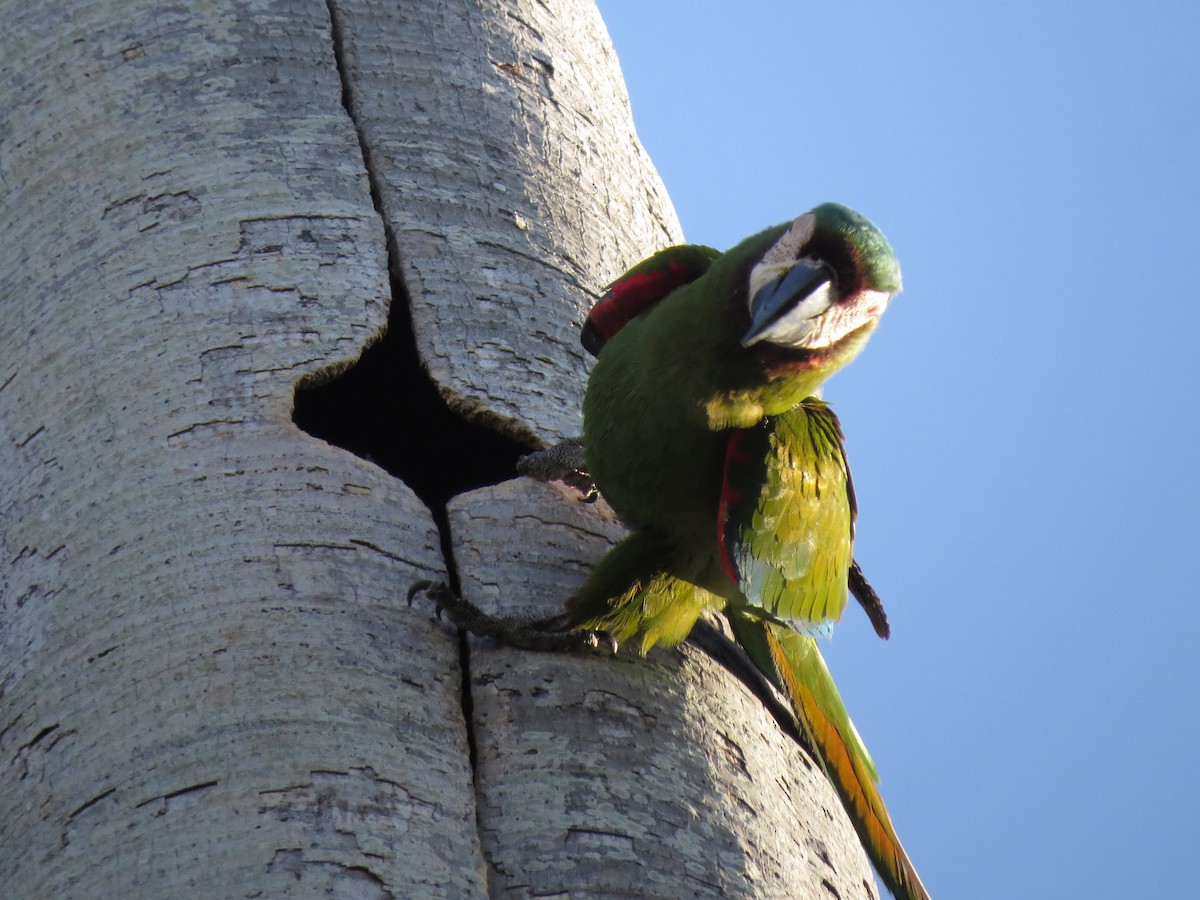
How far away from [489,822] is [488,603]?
365 millimetres

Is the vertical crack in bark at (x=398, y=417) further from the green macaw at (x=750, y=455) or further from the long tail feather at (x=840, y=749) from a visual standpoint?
the long tail feather at (x=840, y=749)

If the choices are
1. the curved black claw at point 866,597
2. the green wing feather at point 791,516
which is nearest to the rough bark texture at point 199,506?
the green wing feather at point 791,516

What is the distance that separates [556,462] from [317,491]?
0.45 meters

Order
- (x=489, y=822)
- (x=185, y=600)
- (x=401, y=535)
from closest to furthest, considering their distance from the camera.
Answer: (x=489, y=822) < (x=185, y=600) < (x=401, y=535)

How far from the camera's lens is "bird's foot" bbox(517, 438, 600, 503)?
232 cm

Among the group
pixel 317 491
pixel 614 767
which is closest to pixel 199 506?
pixel 317 491

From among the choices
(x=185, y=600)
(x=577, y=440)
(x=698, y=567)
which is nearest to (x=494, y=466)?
(x=577, y=440)

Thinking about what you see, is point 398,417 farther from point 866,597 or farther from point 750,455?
point 866,597

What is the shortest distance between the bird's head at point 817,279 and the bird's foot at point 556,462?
1.19ft

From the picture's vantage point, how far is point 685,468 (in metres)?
2.36

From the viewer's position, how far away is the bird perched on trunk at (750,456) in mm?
2152

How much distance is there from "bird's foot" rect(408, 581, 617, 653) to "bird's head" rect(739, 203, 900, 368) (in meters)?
0.55

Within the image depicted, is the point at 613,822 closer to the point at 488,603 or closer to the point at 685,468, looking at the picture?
the point at 488,603

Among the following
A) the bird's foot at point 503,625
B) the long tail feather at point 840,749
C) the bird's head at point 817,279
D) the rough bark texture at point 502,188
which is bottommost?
the long tail feather at point 840,749
